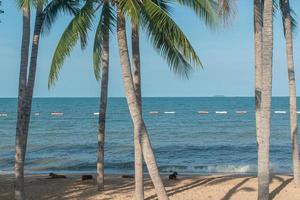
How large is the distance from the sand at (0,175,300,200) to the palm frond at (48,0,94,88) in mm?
3951

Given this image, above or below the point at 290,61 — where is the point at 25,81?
below

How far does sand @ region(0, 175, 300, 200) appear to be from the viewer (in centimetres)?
1311

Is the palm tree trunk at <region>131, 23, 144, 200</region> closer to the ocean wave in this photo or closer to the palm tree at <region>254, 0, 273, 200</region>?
the palm tree at <region>254, 0, 273, 200</region>

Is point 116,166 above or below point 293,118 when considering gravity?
below

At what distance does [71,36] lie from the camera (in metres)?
10.1

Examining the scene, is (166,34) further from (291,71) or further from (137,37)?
(291,71)

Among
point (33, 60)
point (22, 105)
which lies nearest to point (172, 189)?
point (22, 105)

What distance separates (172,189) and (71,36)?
231 inches

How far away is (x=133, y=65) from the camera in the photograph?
11.0m

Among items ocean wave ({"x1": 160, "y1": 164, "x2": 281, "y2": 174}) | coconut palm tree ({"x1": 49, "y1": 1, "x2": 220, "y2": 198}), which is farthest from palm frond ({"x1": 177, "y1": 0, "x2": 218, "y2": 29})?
ocean wave ({"x1": 160, "y1": 164, "x2": 281, "y2": 174})

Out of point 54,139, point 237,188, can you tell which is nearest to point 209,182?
point 237,188

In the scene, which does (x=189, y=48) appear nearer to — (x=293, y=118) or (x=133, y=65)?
(x=133, y=65)

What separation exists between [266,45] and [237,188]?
621 cm

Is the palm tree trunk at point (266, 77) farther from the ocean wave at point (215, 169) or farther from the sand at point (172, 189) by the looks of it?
the ocean wave at point (215, 169)
